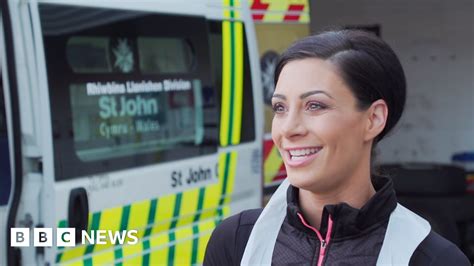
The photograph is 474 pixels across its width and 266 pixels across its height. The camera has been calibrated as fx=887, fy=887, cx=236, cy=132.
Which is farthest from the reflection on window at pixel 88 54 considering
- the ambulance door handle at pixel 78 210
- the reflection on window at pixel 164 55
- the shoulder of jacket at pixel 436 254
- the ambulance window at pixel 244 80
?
the shoulder of jacket at pixel 436 254

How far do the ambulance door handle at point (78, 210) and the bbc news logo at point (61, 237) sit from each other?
0.8 inches

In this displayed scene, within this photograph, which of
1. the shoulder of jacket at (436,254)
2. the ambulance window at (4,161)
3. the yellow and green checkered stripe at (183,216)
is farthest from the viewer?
the yellow and green checkered stripe at (183,216)

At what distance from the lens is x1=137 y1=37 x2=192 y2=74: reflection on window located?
3902mm

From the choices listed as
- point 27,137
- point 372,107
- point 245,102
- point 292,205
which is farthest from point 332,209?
point 245,102

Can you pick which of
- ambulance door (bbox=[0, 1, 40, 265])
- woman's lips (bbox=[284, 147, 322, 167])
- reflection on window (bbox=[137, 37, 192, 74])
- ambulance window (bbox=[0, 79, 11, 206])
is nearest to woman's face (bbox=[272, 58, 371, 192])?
woman's lips (bbox=[284, 147, 322, 167])

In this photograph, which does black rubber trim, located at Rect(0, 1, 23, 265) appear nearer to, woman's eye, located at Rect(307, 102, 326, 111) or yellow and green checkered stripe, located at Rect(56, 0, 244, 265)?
yellow and green checkered stripe, located at Rect(56, 0, 244, 265)

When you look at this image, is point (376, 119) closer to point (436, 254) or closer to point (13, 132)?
point (436, 254)

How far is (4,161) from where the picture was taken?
3.32 metres

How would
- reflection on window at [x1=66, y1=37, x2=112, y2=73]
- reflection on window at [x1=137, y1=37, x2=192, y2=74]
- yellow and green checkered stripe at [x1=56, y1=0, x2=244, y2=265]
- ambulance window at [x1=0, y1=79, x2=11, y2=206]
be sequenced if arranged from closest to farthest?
ambulance window at [x1=0, y1=79, x2=11, y2=206] → reflection on window at [x1=66, y1=37, x2=112, y2=73] → yellow and green checkered stripe at [x1=56, y1=0, x2=244, y2=265] → reflection on window at [x1=137, y1=37, x2=192, y2=74]

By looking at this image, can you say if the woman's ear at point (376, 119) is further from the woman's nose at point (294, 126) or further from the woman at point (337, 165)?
the woman's nose at point (294, 126)

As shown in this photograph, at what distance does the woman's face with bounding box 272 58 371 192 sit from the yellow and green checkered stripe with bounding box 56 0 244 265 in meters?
1.80

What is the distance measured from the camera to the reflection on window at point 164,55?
390cm

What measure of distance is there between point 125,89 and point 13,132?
2.27 feet

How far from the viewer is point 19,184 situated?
124 inches
